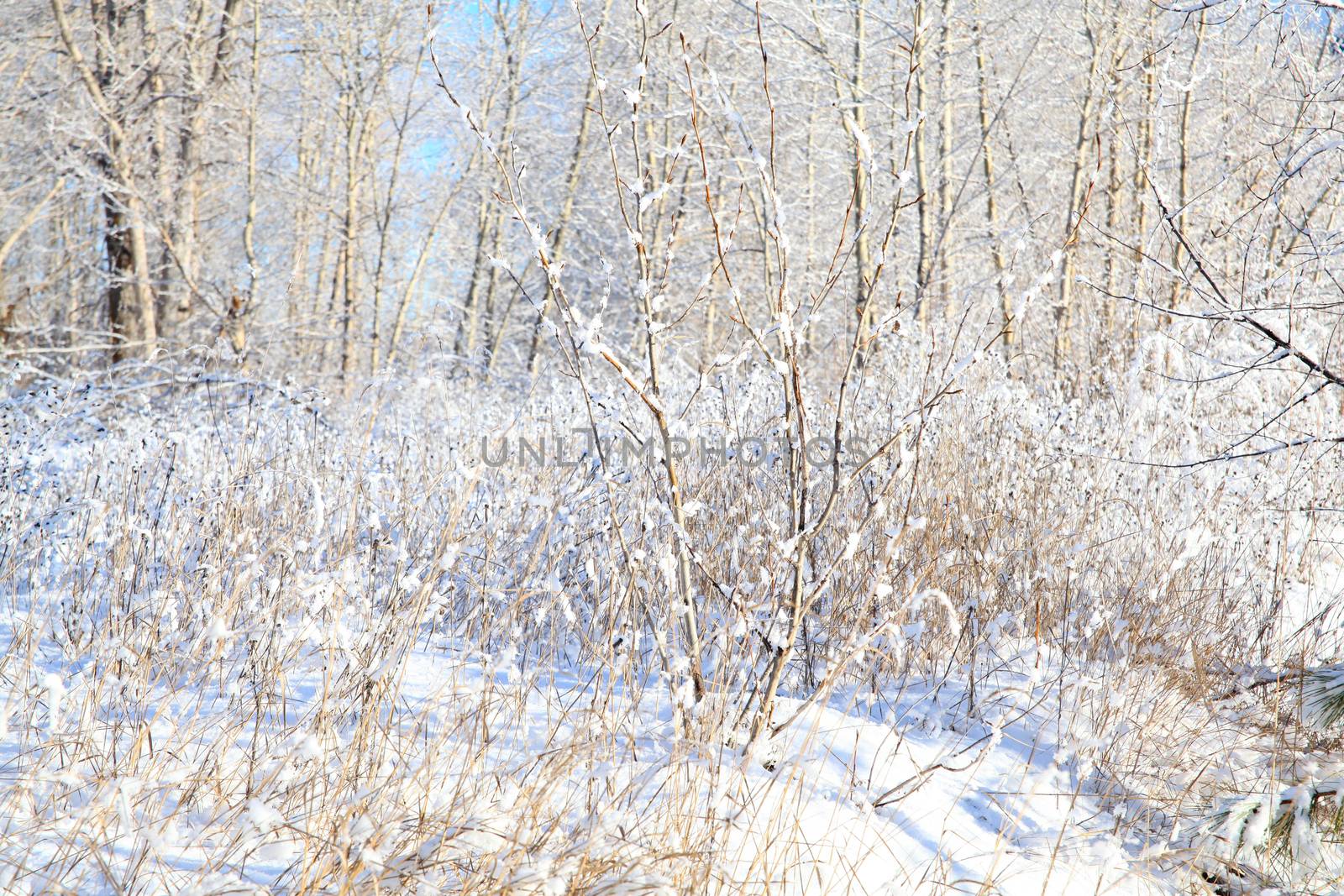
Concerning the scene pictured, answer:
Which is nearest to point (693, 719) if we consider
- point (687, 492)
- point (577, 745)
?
point (577, 745)

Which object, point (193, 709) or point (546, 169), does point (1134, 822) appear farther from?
point (546, 169)

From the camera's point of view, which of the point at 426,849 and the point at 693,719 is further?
the point at 693,719

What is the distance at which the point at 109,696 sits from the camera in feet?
7.41

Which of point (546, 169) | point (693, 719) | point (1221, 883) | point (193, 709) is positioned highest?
point (546, 169)

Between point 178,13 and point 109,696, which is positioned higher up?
point 178,13

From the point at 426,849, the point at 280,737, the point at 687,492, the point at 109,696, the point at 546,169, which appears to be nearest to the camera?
the point at 426,849

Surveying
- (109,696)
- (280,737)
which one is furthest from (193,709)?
(280,737)

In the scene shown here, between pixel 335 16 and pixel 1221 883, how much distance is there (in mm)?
10332

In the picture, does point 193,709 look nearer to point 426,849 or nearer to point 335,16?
point 426,849

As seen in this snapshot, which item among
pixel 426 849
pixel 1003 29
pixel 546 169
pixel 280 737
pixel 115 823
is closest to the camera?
pixel 426 849

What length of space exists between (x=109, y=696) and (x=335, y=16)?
9109 millimetres

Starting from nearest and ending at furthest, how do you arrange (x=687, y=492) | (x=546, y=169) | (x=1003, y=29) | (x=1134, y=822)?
1. (x=1134, y=822)
2. (x=687, y=492)
3. (x=1003, y=29)
4. (x=546, y=169)

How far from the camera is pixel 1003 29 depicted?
9.47 metres

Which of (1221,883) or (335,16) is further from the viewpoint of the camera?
(335,16)
